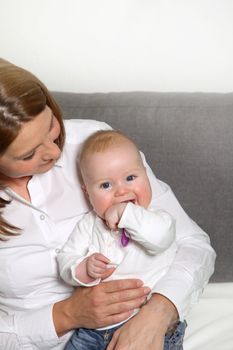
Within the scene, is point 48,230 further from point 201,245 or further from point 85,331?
point 201,245

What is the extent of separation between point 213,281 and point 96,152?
2.10 feet

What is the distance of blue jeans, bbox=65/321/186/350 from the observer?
133 cm

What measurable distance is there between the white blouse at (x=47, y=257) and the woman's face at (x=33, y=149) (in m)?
0.12

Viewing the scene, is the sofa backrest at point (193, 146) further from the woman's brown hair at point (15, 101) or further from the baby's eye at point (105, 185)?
the woman's brown hair at point (15, 101)

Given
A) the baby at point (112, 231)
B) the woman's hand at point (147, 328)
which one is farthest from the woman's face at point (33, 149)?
the woman's hand at point (147, 328)

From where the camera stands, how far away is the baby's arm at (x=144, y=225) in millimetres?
1202

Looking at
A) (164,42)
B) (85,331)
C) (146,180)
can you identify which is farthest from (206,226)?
(164,42)

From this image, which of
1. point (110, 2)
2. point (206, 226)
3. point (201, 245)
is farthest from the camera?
point (110, 2)

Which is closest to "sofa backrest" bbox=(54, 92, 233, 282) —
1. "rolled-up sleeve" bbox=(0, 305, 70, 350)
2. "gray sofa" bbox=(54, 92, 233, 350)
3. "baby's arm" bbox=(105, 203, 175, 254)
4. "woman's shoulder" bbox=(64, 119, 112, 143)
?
"gray sofa" bbox=(54, 92, 233, 350)

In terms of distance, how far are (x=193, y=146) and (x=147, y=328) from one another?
21.8 inches

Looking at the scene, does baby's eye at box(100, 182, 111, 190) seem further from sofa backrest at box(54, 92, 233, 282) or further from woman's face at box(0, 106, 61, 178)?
sofa backrest at box(54, 92, 233, 282)

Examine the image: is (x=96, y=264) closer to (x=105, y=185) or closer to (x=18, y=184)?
(x=105, y=185)

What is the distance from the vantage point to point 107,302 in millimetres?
1301

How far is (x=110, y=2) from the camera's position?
1.73 metres
